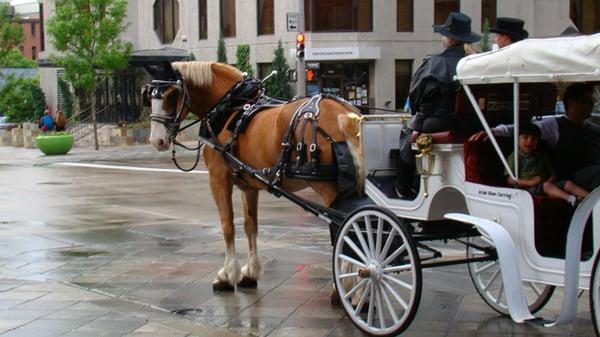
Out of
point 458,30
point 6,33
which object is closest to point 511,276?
point 458,30

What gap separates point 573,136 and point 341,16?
3374cm

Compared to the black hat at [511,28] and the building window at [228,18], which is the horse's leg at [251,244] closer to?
the black hat at [511,28]

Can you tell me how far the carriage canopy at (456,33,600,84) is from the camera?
16.5ft

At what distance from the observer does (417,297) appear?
19.4ft

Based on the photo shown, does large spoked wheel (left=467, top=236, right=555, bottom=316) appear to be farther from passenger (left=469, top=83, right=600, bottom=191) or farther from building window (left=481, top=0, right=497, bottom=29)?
building window (left=481, top=0, right=497, bottom=29)

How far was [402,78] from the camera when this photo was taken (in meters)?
40.4

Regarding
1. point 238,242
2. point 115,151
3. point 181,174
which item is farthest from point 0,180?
point 238,242

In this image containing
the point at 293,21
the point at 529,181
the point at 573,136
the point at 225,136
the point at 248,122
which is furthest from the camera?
the point at 293,21

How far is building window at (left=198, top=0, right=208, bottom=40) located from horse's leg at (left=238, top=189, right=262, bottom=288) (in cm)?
3685

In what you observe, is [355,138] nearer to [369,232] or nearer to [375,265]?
[369,232]

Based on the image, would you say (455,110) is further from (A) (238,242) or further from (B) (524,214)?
(A) (238,242)

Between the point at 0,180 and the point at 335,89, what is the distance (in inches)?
819

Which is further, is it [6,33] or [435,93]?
[6,33]

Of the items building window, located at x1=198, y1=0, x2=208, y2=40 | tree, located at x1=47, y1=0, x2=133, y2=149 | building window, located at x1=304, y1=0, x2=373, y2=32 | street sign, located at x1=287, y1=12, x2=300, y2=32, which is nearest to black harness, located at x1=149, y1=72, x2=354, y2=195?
street sign, located at x1=287, y1=12, x2=300, y2=32
